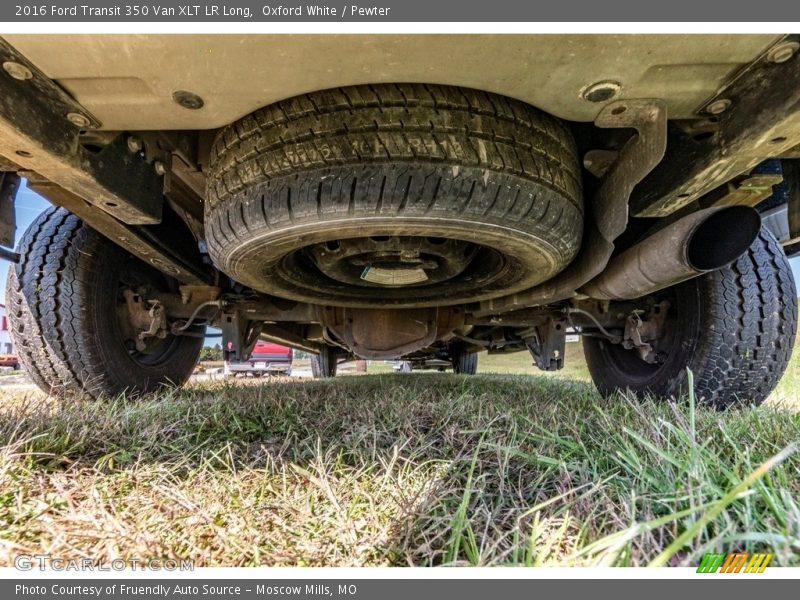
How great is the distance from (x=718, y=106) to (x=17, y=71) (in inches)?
55.7

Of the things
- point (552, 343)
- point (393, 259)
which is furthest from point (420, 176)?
point (552, 343)

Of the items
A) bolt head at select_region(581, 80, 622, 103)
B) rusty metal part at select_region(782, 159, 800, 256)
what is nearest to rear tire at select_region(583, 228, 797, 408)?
rusty metal part at select_region(782, 159, 800, 256)

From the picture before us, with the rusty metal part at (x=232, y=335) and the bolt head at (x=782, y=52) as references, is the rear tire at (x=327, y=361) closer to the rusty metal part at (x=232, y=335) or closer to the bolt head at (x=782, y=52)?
the rusty metal part at (x=232, y=335)

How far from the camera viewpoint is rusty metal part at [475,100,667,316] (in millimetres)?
876

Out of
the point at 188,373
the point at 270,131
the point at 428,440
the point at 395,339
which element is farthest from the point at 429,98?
the point at 188,373

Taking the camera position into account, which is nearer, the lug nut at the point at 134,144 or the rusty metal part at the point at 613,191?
the rusty metal part at the point at 613,191

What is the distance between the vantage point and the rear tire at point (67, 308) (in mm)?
1572

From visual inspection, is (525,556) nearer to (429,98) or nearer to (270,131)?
(429,98)

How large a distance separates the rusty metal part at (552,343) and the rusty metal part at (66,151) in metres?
1.62

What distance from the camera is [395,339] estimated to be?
198 centimetres

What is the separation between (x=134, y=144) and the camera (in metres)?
1.09

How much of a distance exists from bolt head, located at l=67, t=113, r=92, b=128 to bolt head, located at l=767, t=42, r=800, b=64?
4.55ft

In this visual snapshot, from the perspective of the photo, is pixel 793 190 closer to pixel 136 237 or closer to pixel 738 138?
pixel 738 138

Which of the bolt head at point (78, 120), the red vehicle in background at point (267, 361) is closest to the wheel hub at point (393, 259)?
the bolt head at point (78, 120)
